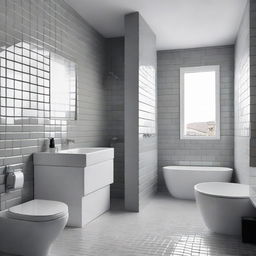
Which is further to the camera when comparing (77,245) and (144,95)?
(144,95)

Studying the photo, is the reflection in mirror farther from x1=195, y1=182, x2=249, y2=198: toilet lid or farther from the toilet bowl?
x1=195, y1=182, x2=249, y2=198: toilet lid

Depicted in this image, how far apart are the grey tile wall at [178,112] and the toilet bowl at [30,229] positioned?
3.51 m

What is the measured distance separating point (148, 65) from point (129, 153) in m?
1.59

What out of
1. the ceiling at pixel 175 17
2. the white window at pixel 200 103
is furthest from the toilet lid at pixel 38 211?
the white window at pixel 200 103

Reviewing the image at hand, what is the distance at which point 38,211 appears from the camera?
2.61m

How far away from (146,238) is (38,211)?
1258 millimetres

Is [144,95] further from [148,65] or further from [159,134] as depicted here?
[159,134]

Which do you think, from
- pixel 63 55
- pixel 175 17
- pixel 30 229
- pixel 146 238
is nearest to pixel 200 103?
pixel 175 17

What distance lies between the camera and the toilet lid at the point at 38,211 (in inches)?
98.3

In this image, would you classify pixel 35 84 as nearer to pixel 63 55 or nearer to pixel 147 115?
pixel 63 55

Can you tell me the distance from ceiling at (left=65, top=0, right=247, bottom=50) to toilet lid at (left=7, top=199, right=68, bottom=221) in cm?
266

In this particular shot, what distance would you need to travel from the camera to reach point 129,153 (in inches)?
168

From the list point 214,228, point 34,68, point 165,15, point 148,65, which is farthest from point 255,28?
point 34,68

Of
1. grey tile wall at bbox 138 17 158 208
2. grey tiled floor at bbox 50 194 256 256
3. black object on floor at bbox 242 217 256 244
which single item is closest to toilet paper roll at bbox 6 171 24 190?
grey tiled floor at bbox 50 194 256 256
